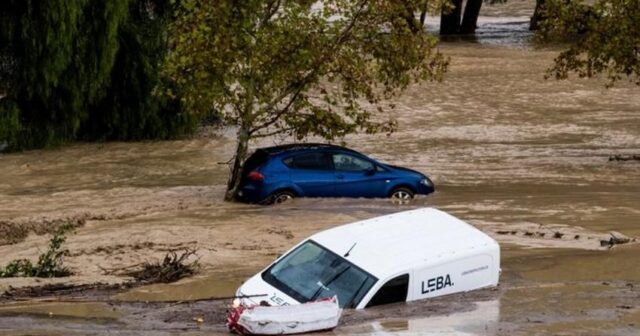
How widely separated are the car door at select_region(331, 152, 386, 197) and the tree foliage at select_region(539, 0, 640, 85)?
7764 millimetres

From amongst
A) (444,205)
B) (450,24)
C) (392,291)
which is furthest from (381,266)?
(450,24)

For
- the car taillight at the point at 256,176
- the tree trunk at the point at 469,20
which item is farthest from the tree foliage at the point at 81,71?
the tree trunk at the point at 469,20

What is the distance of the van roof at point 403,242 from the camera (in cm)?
1338

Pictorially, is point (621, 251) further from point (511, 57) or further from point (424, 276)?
point (511, 57)

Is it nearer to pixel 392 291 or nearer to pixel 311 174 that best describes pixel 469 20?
pixel 311 174

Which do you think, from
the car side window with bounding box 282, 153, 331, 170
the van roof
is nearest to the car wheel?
the car side window with bounding box 282, 153, 331, 170

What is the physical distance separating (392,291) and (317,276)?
0.94 m

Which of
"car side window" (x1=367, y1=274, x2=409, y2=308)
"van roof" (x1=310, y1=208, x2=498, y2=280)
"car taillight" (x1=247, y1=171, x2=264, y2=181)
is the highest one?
"van roof" (x1=310, y1=208, x2=498, y2=280)

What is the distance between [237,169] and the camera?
79.3ft

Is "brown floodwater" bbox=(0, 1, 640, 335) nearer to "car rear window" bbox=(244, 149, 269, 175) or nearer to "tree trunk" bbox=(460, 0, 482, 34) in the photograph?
"car rear window" bbox=(244, 149, 269, 175)

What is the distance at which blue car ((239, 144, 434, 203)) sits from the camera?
23.0 m

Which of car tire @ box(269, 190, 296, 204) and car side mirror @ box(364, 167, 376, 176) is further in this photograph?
car side mirror @ box(364, 167, 376, 176)

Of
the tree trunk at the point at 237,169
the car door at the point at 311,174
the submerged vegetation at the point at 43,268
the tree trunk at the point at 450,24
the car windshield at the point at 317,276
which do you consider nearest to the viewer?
the car windshield at the point at 317,276

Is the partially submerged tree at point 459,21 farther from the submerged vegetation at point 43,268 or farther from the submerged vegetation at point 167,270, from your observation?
the submerged vegetation at point 43,268
